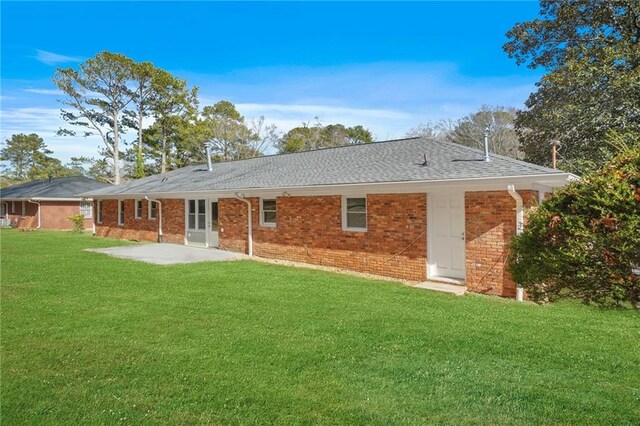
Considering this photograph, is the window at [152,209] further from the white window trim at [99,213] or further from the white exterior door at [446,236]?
the white exterior door at [446,236]

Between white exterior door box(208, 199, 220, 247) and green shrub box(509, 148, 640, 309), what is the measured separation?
50.0ft

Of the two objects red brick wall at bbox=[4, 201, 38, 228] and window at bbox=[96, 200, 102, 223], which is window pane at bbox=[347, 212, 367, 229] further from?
red brick wall at bbox=[4, 201, 38, 228]

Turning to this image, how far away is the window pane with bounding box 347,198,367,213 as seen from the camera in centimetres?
1230

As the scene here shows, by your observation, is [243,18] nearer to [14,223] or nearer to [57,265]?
[57,265]

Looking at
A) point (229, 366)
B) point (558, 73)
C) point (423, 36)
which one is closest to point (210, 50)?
point (423, 36)

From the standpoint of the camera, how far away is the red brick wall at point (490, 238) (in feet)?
30.8

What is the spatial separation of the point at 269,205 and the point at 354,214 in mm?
3751

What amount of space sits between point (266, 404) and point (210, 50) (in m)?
19.6

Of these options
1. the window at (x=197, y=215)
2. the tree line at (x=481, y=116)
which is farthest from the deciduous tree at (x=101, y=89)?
the window at (x=197, y=215)

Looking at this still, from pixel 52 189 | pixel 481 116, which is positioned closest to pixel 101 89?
pixel 52 189

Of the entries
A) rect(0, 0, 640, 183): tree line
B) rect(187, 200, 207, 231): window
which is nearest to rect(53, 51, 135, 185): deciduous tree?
rect(0, 0, 640, 183): tree line

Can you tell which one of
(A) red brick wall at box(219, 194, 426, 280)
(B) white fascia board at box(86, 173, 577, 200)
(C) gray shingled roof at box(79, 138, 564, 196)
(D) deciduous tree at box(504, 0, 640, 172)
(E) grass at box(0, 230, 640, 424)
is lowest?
(E) grass at box(0, 230, 640, 424)

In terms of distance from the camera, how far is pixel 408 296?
9023mm

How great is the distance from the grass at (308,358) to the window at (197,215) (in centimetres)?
893
